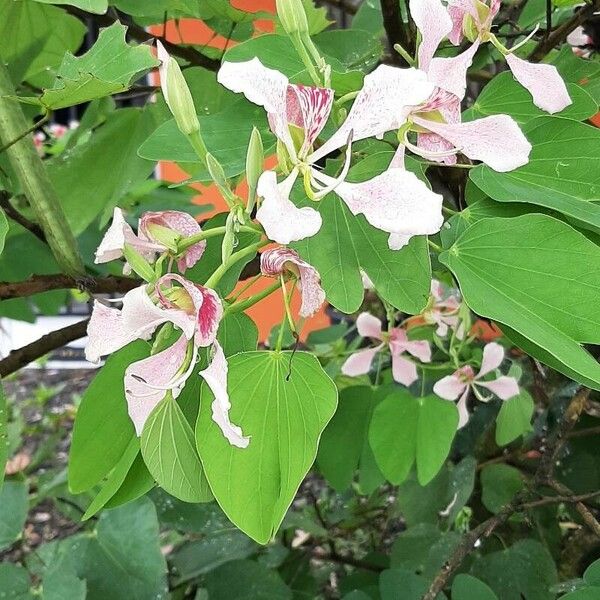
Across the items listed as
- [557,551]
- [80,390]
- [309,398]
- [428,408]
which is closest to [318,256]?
[309,398]

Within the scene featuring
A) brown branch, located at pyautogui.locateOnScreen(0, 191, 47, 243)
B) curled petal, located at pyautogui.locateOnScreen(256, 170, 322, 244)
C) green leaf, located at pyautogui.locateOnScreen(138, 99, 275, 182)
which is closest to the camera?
curled petal, located at pyautogui.locateOnScreen(256, 170, 322, 244)

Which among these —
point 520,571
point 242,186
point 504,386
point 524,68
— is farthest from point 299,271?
point 242,186

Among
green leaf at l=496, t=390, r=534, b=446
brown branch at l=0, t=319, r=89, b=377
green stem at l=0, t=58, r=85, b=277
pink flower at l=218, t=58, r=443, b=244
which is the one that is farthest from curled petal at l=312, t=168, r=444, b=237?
green leaf at l=496, t=390, r=534, b=446

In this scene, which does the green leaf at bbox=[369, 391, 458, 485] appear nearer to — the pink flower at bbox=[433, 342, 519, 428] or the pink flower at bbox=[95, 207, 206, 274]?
the pink flower at bbox=[433, 342, 519, 428]

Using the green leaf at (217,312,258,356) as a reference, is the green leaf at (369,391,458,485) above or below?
below

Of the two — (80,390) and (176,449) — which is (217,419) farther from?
(80,390)

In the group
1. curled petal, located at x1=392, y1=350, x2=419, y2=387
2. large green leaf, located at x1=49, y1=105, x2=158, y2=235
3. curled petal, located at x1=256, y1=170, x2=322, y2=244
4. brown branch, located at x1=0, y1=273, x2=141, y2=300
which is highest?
curled petal, located at x1=256, y1=170, x2=322, y2=244

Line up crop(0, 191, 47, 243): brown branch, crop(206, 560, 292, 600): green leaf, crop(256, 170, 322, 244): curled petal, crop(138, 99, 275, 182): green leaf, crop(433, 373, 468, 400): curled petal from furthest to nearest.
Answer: crop(206, 560, 292, 600): green leaf, crop(433, 373, 468, 400): curled petal, crop(0, 191, 47, 243): brown branch, crop(138, 99, 275, 182): green leaf, crop(256, 170, 322, 244): curled petal
